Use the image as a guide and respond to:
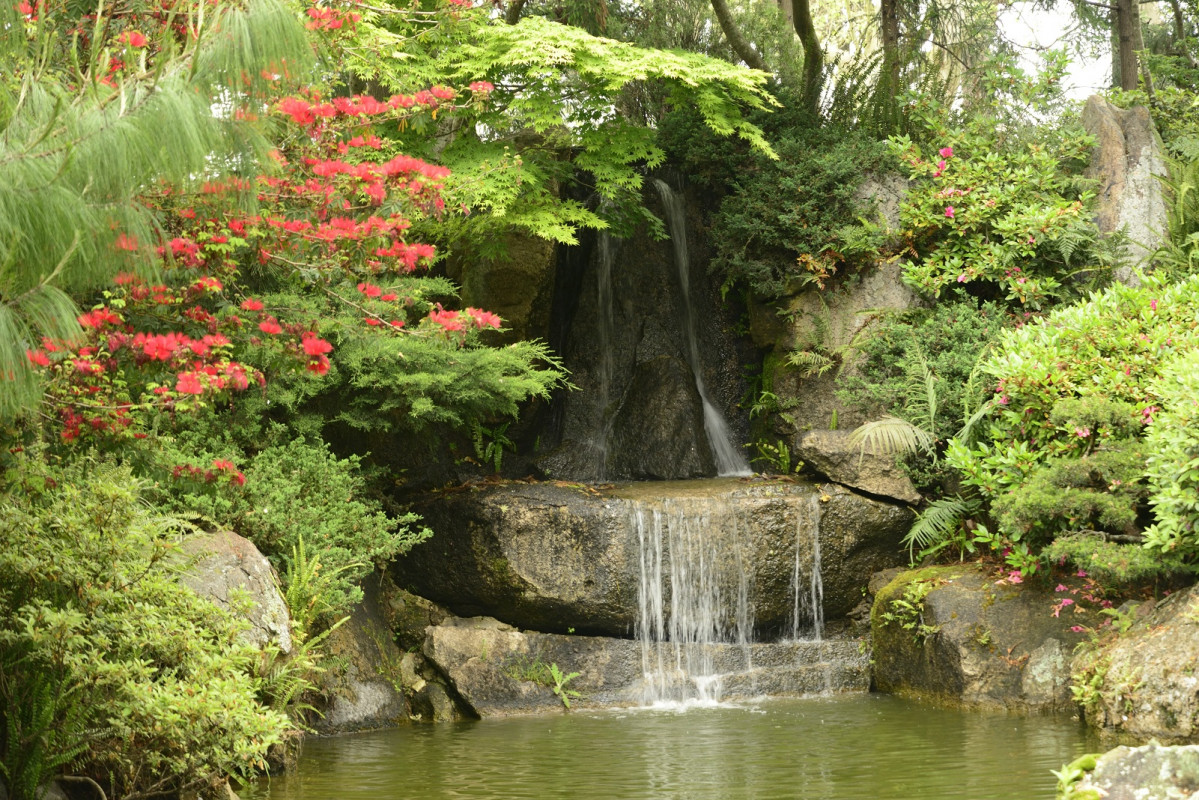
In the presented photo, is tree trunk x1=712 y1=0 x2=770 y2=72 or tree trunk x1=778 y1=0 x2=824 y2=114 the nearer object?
tree trunk x1=712 y1=0 x2=770 y2=72

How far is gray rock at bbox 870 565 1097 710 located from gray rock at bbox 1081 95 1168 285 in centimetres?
458

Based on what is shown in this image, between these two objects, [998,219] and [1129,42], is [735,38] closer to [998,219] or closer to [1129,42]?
[998,219]

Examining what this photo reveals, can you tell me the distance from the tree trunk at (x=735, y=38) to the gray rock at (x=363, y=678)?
8214mm

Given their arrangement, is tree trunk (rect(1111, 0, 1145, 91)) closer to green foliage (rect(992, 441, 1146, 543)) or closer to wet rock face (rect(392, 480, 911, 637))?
wet rock face (rect(392, 480, 911, 637))

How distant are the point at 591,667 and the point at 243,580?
11.9 feet

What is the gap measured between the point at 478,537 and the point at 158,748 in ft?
16.2

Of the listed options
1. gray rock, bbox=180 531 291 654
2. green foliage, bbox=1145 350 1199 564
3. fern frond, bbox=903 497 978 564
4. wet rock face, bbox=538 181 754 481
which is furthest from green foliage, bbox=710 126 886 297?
gray rock, bbox=180 531 291 654

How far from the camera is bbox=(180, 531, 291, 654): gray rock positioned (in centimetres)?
723

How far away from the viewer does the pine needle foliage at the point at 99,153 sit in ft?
12.9

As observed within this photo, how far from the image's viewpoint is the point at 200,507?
820cm

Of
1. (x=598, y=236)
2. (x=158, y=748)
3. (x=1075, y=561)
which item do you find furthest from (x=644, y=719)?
(x=598, y=236)

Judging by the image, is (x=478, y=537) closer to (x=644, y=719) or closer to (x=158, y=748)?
(x=644, y=719)

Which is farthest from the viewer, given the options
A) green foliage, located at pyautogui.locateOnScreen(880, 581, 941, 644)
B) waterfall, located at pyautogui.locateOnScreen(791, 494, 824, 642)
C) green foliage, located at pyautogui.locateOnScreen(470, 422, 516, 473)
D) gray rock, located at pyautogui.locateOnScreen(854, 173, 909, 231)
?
gray rock, located at pyautogui.locateOnScreen(854, 173, 909, 231)

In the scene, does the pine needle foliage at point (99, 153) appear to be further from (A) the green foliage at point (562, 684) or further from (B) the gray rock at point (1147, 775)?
(A) the green foliage at point (562, 684)
